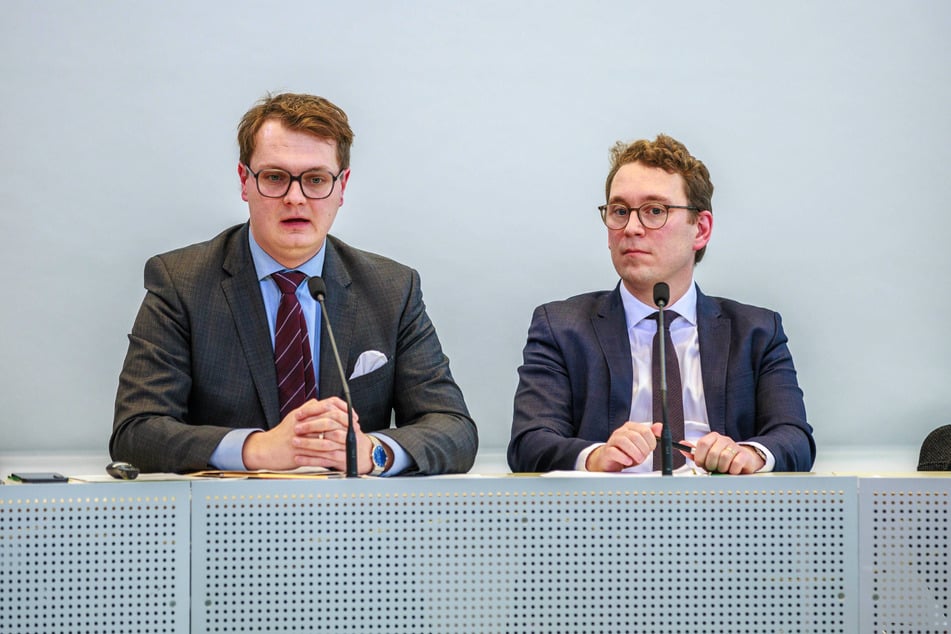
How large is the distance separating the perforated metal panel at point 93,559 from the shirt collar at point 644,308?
1.34 metres

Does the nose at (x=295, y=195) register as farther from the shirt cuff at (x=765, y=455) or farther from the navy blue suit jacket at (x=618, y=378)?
the shirt cuff at (x=765, y=455)

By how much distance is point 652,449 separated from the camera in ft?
7.96

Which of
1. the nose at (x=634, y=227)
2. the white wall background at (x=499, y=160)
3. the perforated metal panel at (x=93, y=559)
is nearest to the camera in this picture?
the perforated metal panel at (x=93, y=559)

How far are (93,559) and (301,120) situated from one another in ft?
3.93

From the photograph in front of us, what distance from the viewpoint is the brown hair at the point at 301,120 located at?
2.82 metres

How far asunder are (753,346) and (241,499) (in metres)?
1.42

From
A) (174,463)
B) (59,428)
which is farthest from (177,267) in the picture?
(59,428)

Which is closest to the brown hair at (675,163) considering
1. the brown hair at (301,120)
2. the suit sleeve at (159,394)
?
the brown hair at (301,120)

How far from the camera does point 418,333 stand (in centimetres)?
293

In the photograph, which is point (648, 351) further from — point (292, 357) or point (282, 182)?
point (282, 182)

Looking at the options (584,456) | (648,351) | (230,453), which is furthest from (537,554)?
(648,351)

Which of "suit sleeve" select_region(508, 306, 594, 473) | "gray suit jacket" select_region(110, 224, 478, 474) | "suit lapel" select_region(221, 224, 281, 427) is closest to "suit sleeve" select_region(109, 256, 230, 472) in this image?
"gray suit jacket" select_region(110, 224, 478, 474)

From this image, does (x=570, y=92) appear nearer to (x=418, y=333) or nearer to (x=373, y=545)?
(x=418, y=333)

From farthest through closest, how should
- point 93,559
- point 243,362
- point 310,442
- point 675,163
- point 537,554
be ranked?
point 675,163 → point 243,362 → point 310,442 → point 537,554 → point 93,559
